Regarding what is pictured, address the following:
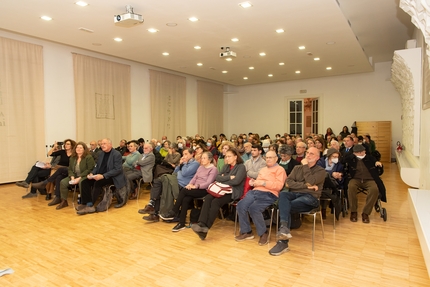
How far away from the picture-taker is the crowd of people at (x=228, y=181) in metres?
4.00

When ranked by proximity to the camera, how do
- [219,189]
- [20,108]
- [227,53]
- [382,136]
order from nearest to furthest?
1. [219,189]
2. [20,108]
3. [227,53]
4. [382,136]

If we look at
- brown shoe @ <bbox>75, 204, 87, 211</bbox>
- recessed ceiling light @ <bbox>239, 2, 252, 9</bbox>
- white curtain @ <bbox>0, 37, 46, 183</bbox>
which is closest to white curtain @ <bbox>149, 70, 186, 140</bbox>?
white curtain @ <bbox>0, 37, 46, 183</bbox>

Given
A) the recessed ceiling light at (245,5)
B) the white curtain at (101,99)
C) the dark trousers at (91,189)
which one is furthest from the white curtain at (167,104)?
the recessed ceiling light at (245,5)

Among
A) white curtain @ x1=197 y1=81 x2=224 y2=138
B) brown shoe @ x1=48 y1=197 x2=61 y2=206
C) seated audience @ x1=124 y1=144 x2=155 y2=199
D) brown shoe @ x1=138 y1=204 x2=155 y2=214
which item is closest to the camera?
brown shoe @ x1=138 y1=204 x2=155 y2=214

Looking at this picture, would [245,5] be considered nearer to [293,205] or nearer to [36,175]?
[293,205]

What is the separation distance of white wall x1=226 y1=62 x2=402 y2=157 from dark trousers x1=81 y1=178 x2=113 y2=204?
11067 millimetres

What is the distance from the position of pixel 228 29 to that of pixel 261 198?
4243mm

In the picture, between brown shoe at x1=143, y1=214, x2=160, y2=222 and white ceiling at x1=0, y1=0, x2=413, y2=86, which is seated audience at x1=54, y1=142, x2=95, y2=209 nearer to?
brown shoe at x1=143, y1=214, x2=160, y2=222

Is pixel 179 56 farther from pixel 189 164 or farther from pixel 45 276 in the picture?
pixel 45 276

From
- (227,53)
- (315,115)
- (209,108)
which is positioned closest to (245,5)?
(227,53)

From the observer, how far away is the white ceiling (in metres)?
5.62

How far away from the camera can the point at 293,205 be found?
12.6 feet

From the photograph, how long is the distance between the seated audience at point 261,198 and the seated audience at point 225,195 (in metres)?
0.19

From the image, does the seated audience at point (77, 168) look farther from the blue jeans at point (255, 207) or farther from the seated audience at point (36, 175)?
the blue jeans at point (255, 207)
